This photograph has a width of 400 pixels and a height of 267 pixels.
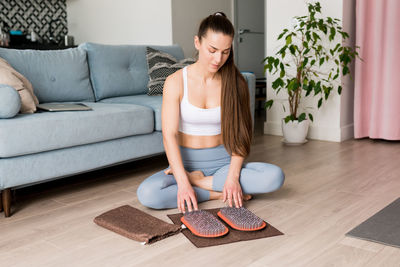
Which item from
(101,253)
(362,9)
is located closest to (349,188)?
(101,253)

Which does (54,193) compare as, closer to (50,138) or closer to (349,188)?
(50,138)

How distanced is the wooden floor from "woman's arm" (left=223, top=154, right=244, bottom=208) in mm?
131

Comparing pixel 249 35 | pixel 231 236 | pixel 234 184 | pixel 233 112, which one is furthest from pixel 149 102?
pixel 249 35

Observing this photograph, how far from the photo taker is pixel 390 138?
3469 mm

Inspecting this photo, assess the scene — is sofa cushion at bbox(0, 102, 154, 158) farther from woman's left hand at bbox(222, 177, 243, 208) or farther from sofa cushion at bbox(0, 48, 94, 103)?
woman's left hand at bbox(222, 177, 243, 208)

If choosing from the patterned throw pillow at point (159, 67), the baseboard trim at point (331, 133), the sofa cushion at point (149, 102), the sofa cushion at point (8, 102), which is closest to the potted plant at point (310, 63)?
the baseboard trim at point (331, 133)

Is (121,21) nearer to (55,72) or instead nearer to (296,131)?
(55,72)

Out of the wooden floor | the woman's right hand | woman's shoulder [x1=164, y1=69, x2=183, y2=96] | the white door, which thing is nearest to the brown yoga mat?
the wooden floor

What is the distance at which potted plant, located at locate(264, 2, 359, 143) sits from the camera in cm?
338

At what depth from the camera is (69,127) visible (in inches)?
82.0

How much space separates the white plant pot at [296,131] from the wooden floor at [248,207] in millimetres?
515

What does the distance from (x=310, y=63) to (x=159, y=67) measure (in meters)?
1.24

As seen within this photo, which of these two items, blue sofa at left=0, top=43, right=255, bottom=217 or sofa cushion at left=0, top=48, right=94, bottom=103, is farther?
sofa cushion at left=0, top=48, right=94, bottom=103

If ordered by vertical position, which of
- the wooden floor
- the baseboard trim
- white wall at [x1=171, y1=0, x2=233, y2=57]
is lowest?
the baseboard trim
